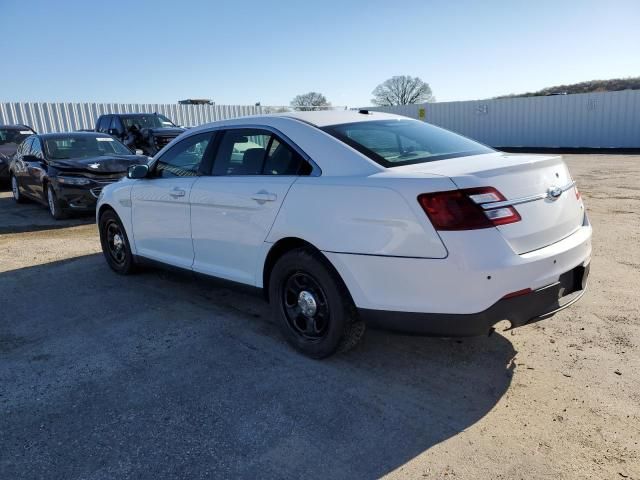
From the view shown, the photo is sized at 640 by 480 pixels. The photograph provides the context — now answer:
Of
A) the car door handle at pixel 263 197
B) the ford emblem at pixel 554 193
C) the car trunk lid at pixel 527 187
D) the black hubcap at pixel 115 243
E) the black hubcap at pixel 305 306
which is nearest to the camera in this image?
the car trunk lid at pixel 527 187

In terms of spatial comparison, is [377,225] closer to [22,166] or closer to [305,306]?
[305,306]

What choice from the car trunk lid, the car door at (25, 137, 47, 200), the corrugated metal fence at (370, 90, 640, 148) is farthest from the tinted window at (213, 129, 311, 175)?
the corrugated metal fence at (370, 90, 640, 148)

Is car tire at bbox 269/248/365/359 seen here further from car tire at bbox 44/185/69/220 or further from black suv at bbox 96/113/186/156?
black suv at bbox 96/113/186/156

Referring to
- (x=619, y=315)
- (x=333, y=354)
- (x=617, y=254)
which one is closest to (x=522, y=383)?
(x=333, y=354)

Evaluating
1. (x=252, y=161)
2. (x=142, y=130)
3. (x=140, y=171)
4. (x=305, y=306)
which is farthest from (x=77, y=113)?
(x=305, y=306)

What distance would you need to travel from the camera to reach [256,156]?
13.0 ft

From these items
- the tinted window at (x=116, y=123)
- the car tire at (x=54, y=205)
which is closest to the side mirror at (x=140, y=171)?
the car tire at (x=54, y=205)

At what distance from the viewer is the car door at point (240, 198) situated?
370cm

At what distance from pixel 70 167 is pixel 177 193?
5.57 m

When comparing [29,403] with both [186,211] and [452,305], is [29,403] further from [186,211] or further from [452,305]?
[452,305]

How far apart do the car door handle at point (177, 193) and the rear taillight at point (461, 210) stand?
2413 mm

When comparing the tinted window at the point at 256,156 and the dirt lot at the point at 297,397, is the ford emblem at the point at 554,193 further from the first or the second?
the tinted window at the point at 256,156

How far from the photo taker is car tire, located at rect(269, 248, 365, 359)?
335 cm

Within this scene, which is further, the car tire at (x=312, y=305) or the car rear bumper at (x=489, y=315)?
the car tire at (x=312, y=305)
